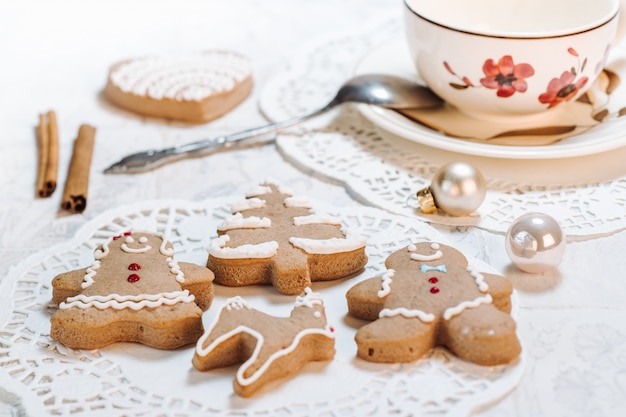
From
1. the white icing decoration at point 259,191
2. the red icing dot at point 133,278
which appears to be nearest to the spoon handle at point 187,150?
the white icing decoration at point 259,191

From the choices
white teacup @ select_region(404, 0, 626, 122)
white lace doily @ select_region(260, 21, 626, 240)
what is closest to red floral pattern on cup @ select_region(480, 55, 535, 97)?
white teacup @ select_region(404, 0, 626, 122)

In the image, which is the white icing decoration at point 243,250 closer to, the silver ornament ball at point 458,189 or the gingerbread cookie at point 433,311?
the gingerbread cookie at point 433,311

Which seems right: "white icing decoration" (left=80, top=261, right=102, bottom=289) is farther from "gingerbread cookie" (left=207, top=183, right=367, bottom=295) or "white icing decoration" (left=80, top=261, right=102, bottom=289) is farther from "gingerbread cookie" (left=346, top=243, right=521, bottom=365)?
"gingerbread cookie" (left=346, top=243, right=521, bottom=365)

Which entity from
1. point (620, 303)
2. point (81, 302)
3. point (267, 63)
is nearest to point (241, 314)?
point (81, 302)

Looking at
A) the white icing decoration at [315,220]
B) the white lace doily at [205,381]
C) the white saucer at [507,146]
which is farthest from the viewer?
the white saucer at [507,146]

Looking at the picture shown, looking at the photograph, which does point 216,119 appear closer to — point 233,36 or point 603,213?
point 233,36

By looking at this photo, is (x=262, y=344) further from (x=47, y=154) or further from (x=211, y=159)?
(x=47, y=154)

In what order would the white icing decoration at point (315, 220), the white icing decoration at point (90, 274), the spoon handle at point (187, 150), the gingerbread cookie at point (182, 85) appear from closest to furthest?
the white icing decoration at point (90, 274) → the white icing decoration at point (315, 220) → the spoon handle at point (187, 150) → the gingerbread cookie at point (182, 85)
